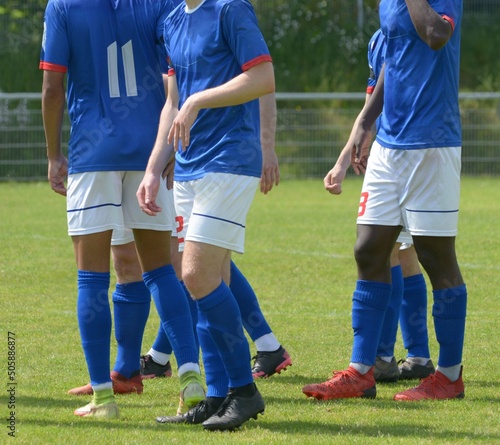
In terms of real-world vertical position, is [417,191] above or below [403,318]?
above

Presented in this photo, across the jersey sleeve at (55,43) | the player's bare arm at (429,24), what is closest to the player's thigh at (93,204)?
the jersey sleeve at (55,43)

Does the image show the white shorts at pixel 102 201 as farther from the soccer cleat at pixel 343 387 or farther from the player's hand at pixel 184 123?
the soccer cleat at pixel 343 387

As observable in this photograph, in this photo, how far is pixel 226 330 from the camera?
197 inches

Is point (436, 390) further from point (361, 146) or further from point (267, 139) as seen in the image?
point (267, 139)

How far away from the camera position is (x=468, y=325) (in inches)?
320

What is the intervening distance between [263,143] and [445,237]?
1.10 meters

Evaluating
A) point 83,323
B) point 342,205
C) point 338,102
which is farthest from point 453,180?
point 338,102

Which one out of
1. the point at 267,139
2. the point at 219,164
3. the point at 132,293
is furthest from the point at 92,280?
the point at 267,139

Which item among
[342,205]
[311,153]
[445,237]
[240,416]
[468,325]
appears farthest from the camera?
[311,153]

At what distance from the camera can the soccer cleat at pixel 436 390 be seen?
5.81m

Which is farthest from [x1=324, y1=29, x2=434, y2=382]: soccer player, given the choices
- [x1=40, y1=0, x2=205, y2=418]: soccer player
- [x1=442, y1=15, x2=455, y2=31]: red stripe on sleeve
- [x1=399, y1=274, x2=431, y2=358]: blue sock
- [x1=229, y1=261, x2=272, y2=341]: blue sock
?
[x1=40, y1=0, x2=205, y2=418]: soccer player

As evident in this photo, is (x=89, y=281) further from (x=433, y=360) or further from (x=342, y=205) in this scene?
(x=342, y=205)

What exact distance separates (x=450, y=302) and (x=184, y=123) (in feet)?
6.02

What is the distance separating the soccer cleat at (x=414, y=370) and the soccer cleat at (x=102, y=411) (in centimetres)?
183
